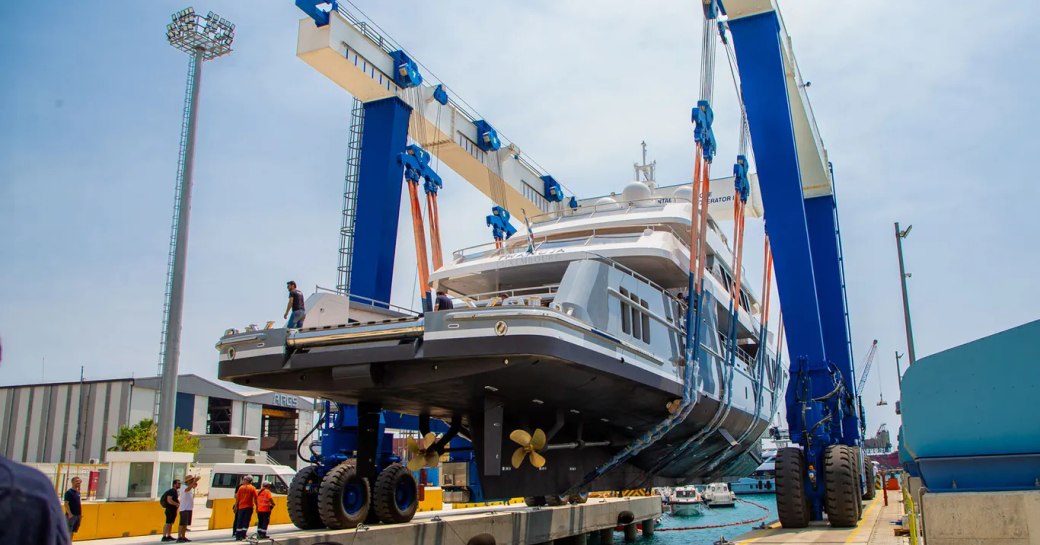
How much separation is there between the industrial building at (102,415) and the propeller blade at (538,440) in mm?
30532

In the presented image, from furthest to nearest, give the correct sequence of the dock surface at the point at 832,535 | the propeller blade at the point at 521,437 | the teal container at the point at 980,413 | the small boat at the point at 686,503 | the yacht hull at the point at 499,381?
the small boat at the point at 686,503 < the propeller blade at the point at 521,437 < the yacht hull at the point at 499,381 < the dock surface at the point at 832,535 < the teal container at the point at 980,413

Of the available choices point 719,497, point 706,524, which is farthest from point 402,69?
point 719,497

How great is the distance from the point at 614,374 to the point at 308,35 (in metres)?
9.68

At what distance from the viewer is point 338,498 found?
1285 cm

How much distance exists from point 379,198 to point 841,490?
35.5 ft

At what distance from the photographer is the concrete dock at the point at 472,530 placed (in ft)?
41.1

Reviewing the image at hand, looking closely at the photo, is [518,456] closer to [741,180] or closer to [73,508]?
[73,508]

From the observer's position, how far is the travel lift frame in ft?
45.1

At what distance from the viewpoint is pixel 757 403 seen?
62.8ft

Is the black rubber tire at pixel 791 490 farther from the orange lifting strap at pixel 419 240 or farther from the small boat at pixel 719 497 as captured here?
the small boat at pixel 719 497

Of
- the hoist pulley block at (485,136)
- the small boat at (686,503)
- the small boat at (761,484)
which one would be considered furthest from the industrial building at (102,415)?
the small boat at (761,484)

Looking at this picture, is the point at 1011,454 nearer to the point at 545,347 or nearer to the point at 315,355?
the point at 545,347

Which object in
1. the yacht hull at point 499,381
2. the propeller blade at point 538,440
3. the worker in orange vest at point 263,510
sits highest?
the yacht hull at point 499,381

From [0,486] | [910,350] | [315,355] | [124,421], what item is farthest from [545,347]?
[124,421]
